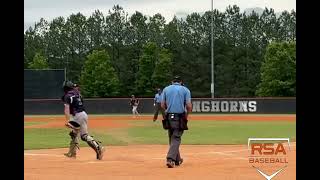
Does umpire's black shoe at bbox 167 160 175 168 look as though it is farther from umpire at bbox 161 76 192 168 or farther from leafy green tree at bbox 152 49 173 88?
leafy green tree at bbox 152 49 173 88

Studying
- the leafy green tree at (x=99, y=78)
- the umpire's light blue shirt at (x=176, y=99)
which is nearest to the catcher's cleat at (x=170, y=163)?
the umpire's light blue shirt at (x=176, y=99)

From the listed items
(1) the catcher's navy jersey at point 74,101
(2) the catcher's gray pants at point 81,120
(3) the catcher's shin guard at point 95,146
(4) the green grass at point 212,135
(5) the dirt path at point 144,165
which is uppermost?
(1) the catcher's navy jersey at point 74,101

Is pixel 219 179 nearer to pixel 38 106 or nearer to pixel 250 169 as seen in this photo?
pixel 250 169

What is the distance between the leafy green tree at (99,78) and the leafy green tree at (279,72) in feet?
64.2

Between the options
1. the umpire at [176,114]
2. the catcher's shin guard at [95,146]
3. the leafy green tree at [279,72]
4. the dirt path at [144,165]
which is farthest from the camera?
the leafy green tree at [279,72]

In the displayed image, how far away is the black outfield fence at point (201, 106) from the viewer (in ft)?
155

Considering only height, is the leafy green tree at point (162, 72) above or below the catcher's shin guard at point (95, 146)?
above

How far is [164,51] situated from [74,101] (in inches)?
2775

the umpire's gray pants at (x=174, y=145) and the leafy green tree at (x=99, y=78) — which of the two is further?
the leafy green tree at (x=99, y=78)

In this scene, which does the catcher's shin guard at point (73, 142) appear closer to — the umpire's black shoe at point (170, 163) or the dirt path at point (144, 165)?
the dirt path at point (144, 165)

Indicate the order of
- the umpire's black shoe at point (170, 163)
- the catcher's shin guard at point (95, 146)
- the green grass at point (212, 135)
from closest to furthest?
the umpire's black shoe at point (170, 163) < the catcher's shin guard at point (95, 146) < the green grass at point (212, 135)

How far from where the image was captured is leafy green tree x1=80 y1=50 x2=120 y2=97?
76.4 meters

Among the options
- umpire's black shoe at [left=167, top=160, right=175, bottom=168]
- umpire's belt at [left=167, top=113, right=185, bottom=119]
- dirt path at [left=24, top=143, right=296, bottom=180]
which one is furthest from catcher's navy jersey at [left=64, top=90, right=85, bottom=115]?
umpire's black shoe at [left=167, top=160, right=175, bottom=168]
